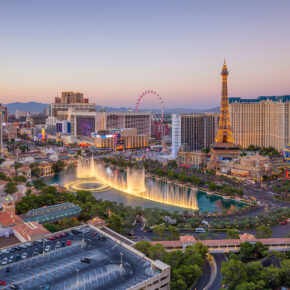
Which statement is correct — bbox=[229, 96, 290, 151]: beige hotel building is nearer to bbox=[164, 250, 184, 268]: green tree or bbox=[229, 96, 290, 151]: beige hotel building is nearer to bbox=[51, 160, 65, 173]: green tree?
bbox=[51, 160, 65, 173]: green tree

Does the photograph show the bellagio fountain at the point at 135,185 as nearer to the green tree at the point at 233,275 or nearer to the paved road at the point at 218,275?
the paved road at the point at 218,275

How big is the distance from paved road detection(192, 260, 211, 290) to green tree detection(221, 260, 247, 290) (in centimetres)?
119

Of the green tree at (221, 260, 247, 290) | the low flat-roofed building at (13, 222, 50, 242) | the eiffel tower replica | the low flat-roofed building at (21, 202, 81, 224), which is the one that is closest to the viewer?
the green tree at (221, 260, 247, 290)

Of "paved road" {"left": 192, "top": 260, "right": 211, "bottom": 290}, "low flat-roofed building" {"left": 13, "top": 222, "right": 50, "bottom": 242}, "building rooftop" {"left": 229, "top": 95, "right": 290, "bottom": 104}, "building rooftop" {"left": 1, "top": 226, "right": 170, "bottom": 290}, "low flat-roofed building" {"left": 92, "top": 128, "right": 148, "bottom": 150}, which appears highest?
"building rooftop" {"left": 229, "top": 95, "right": 290, "bottom": 104}

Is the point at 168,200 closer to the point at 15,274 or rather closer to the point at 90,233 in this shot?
the point at 90,233

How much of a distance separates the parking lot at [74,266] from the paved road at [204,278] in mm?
3159

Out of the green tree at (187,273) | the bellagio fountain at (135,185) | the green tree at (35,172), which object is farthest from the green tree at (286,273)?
the green tree at (35,172)

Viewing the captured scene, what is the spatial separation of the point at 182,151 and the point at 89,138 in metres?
35.5

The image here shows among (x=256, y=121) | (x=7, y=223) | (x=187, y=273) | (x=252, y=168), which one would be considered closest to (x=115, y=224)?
(x=7, y=223)

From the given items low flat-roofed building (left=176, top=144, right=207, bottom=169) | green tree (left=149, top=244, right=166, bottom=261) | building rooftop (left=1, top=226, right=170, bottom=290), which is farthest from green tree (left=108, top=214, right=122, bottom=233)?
low flat-roofed building (left=176, top=144, right=207, bottom=169)

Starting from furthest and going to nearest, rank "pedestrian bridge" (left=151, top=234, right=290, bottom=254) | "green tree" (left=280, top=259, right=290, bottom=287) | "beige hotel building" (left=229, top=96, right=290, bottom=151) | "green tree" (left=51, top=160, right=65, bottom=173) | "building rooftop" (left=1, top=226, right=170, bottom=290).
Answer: "beige hotel building" (left=229, top=96, right=290, bottom=151) → "green tree" (left=51, top=160, right=65, bottom=173) → "pedestrian bridge" (left=151, top=234, right=290, bottom=254) → "green tree" (left=280, top=259, right=290, bottom=287) → "building rooftop" (left=1, top=226, right=170, bottom=290)

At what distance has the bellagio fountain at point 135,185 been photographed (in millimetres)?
34531

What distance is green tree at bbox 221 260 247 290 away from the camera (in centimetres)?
1531

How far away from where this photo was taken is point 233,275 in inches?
608
